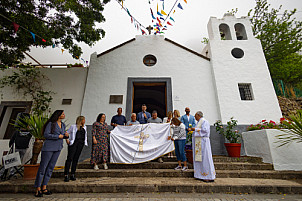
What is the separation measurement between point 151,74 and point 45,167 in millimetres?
5456

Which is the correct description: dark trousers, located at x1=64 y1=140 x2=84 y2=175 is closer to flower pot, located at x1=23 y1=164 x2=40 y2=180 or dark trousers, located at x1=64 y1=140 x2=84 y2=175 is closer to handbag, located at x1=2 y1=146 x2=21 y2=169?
flower pot, located at x1=23 y1=164 x2=40 y2=180

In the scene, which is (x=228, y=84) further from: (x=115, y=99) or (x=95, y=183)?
(x=95, y=183)

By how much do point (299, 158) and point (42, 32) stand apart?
385 inches

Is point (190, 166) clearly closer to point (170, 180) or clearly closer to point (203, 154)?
point (203, 154)

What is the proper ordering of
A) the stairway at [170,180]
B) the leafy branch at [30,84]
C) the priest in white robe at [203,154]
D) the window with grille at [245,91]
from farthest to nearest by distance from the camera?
the window with grille at [245,91], the leafy branch at [30,84], the priest in white robe at [203,154], the stairway at [170,180]

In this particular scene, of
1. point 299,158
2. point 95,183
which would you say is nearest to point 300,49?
point 299,158

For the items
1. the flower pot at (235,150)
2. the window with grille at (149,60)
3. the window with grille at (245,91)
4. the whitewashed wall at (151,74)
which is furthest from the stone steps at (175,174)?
the window with grille at (149,60)

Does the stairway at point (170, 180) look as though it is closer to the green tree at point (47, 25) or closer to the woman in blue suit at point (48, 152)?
the woman in blue suit at point (48, 152)

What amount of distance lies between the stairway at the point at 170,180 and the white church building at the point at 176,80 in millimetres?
2010

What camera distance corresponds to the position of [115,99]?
6555 millimetres

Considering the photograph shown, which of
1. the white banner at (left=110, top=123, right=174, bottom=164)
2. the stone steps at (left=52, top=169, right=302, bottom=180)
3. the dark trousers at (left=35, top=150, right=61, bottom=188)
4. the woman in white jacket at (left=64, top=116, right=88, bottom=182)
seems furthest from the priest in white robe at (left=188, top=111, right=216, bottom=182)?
the dark trousers at (left=35, top=150, right=61, bottom=188)

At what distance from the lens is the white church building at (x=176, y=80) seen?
6.31 metres

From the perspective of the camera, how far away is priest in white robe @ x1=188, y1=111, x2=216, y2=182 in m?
3.35

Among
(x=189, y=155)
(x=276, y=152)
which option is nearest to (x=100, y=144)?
(x=189, y=155)
